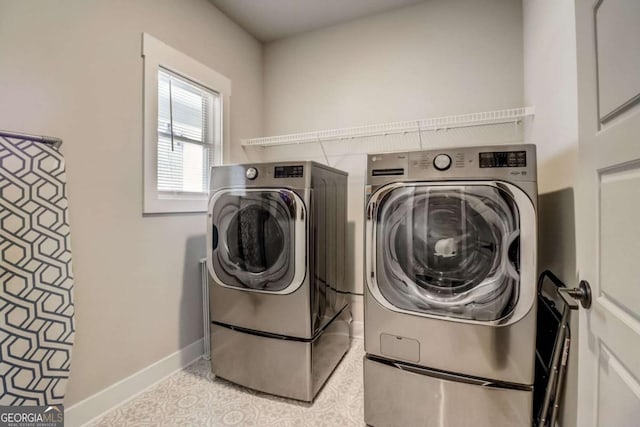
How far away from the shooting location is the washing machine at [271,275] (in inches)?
63.7

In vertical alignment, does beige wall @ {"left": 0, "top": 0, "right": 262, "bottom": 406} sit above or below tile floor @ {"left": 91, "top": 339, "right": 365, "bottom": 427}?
above

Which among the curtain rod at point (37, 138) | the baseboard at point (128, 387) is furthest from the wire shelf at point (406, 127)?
the baseboard at point (128, 387)

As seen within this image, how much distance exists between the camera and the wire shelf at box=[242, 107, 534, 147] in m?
1.96

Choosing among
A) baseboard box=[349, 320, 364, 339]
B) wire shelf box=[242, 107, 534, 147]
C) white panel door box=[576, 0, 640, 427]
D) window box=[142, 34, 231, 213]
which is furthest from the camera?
baseboard box=[349, 320, 364, 339]

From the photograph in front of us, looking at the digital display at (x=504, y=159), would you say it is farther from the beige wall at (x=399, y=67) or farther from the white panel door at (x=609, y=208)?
the beige wall at (x=399, y=67)

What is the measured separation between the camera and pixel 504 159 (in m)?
1.23

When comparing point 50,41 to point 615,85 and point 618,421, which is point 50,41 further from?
point 618,421

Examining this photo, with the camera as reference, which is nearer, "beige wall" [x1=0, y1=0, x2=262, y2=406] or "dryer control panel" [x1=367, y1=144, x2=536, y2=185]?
"dryer control panel" [x1=367, y1=144, x2=536, y2=185]

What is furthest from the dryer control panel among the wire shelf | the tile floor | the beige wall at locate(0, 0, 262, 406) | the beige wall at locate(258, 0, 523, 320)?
the beige wall at locate(0, 0, 262, 406)

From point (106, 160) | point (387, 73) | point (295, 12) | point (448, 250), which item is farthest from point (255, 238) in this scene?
point (295, 12)

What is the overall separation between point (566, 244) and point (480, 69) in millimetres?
1519

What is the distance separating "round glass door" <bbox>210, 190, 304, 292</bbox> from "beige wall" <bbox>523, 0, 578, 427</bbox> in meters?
1.23

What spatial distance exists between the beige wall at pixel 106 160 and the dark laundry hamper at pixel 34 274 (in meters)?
0.12

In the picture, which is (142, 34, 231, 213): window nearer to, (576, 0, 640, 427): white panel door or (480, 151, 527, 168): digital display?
(480, 151, 527, 168): digital display
